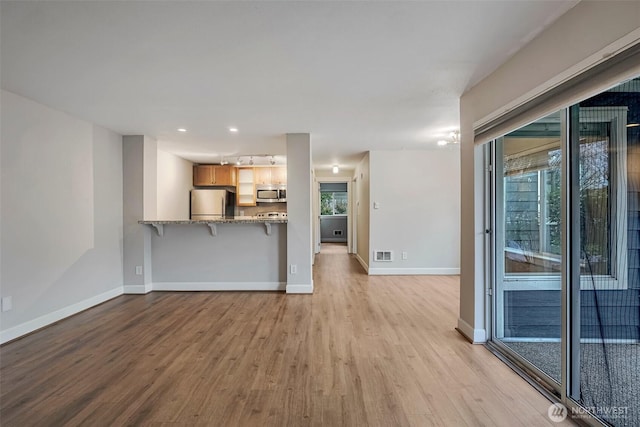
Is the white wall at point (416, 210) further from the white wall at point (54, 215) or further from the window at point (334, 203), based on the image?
the window at point (334, 203)

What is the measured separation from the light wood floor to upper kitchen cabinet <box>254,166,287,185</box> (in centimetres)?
356

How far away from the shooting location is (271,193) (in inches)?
257

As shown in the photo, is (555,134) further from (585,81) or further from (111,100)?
(111,100)

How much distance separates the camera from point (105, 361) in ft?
7.54

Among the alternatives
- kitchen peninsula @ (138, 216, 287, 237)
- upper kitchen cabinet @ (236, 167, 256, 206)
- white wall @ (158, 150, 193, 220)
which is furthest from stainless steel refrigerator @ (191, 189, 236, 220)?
kitchen peninsula @ (138, 216, 287, 237)

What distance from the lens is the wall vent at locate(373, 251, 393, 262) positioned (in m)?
5.42

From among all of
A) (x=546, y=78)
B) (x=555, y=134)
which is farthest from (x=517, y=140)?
(x=546, y=78)

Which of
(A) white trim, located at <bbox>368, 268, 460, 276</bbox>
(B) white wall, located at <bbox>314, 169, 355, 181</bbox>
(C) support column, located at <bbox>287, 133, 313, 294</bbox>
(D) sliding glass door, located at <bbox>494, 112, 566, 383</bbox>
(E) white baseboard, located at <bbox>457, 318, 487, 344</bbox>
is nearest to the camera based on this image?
(D) sliding glass door, located at <bbox>494, 112, 566, 383</bbox>

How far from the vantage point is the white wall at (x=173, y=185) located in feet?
16.8

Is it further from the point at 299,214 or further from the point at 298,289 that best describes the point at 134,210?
the point at 298,289

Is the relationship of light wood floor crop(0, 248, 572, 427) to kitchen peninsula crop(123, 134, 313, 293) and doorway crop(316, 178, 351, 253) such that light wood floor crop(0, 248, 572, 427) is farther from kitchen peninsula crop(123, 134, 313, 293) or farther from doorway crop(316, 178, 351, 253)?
doorway crop(316, 178, 351, 253)

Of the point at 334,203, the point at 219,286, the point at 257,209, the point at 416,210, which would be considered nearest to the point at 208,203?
the point at 257,209

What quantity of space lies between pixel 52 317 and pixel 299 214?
2.96m

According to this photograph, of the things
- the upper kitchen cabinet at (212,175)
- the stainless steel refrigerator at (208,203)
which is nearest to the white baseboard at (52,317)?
the stainless steel refrigerator at (208,203)
